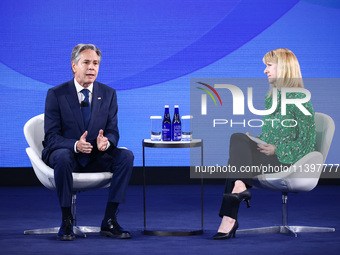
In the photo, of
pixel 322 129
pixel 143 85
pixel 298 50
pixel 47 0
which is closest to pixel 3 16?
pixel 47 0

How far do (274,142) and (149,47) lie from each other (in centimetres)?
247

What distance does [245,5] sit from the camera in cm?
617

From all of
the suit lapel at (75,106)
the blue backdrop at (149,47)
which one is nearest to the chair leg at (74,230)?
the suit lapel at (75,106)

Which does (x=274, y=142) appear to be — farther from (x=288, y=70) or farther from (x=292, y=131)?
(x=288, y=70)

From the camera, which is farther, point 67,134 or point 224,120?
point 224,120

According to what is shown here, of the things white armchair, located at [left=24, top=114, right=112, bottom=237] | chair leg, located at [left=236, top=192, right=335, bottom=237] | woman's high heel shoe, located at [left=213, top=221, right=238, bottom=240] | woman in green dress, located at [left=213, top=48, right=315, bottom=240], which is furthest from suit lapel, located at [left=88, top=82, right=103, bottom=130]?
chair leg, located at [left=236, top=192, right=335, bottom=237]

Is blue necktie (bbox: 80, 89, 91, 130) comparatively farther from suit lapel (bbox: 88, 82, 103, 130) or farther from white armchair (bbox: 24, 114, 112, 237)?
white armchair (bbox: 24, 114, 112, 237)

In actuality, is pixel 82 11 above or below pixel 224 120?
above

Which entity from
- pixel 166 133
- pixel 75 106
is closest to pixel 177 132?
pixel 166 133

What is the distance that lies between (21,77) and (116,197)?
2.70 meters

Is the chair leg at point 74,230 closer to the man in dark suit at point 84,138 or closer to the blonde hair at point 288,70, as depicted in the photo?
the man in dark suit at point 84,138

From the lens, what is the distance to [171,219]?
15.0ft

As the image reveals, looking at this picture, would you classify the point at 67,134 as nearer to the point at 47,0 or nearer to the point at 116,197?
the point at 116,197

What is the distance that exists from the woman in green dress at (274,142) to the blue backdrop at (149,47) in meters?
2.20
